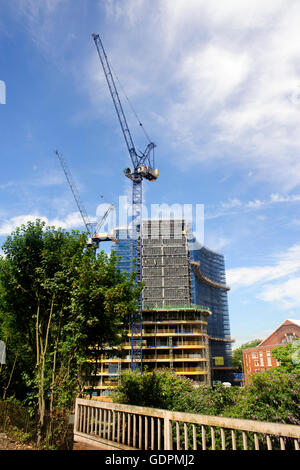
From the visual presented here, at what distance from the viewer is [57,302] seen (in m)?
Result: 13.5

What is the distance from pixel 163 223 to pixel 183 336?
111ft

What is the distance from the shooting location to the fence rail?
14.2 feet

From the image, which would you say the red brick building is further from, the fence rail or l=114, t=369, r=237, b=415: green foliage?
the fence rail

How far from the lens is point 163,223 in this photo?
283 feet

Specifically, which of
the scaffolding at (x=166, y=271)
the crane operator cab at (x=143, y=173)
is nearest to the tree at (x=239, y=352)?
the scaffolding at (x=166, y=271)

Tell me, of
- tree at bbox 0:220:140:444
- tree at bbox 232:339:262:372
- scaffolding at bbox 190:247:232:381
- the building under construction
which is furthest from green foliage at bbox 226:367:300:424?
tree at bbox 232:339:262:372

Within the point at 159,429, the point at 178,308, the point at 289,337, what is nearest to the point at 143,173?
the point at 178,308

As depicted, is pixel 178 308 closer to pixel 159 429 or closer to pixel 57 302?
pixel 57 302

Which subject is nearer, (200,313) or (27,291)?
(27,291)

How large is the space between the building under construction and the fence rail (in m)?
28.7
